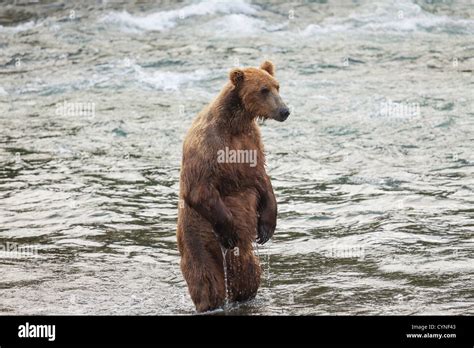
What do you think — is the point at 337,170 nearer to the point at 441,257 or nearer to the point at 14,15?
the point at 441,257

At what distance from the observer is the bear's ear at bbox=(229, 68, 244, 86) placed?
8.24 meters

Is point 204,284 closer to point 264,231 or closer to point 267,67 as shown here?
point 264,231

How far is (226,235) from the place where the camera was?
26.6 ft

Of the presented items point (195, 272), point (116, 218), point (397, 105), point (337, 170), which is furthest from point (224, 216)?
point (397, 105)

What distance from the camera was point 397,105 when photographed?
1603 centimetres

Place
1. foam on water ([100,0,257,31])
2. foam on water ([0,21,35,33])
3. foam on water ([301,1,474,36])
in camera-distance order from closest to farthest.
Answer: foam on water ([301,1,474,36]) < foam on water ([100,0,257,31]) < foam on water ([0,21,35,33])

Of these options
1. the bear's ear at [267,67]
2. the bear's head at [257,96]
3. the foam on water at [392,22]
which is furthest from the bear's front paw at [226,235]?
the foam on water at [392,22]

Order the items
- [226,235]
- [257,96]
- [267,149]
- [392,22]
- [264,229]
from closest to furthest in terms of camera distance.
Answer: [226,235] → [257,96] → [264,229] → [267,149] → [392,22]

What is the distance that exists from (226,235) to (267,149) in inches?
255

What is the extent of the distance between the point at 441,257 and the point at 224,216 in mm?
2546

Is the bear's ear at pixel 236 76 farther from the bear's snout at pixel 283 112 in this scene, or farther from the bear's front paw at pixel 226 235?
the bear's front paw at pixel 226 235

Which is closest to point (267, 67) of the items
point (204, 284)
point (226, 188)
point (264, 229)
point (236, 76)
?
point (236, 76)

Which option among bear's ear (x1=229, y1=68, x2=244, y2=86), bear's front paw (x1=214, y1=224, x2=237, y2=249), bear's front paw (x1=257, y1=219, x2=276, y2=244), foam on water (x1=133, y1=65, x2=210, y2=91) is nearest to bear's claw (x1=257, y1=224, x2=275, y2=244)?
bear's front paw (x1=257, y1=219, x2=276, y2=244)

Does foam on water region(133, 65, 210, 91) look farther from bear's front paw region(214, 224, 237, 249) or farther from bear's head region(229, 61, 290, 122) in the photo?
bear's front paw region(214, 224, 237, 249)
